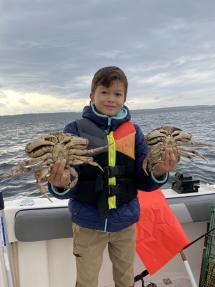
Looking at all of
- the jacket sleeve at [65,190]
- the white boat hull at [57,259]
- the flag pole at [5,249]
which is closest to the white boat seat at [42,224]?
the white boat hull at [57,259]

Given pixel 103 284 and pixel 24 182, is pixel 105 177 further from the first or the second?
pixel 24 182

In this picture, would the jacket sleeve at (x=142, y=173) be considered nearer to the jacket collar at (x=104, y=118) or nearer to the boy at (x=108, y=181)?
the boy at (x=108, y=181)

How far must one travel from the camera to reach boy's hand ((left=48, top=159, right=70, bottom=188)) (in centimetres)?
254

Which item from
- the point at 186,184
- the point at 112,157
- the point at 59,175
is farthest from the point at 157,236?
the point at 59,175

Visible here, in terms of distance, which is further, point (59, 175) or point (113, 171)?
point (113, 171)

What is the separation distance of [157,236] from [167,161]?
1343mm

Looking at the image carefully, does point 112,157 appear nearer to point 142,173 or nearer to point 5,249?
point 142,173

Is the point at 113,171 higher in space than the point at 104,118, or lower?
lower

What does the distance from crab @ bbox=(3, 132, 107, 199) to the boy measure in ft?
1.01

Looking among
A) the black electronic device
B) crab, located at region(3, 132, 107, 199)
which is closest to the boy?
crab, located at region(3, 132, 107, 199)

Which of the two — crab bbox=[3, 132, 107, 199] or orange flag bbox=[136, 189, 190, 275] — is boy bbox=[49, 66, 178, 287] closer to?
→ crab bbox=[3, 132, 107, 199]

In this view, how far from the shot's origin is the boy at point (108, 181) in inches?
117

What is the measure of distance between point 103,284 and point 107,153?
1.98 m

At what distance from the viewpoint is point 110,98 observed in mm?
2977
